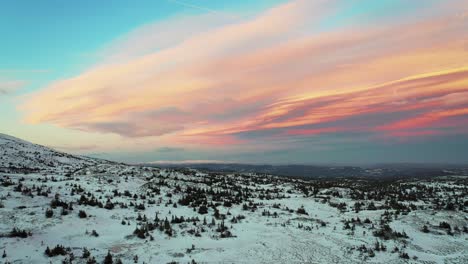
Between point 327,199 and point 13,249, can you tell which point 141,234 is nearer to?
point 13,249

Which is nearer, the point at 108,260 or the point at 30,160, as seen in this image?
the point at 108,260

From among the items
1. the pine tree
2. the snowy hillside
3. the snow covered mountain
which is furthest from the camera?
the snow covered mountain

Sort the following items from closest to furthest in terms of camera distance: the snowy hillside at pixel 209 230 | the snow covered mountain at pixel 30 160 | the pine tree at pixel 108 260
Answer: the pine tree at pixel 108 260, the snowy hillside at pixel 209 230, the snow covered mountain at pixel 30 160

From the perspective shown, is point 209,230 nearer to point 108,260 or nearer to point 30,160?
point 108,260

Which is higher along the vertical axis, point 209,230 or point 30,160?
point 30,160

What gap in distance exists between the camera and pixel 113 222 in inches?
559

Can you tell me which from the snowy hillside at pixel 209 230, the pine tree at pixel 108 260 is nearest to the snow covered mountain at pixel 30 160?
the snowy hillside at pixel 209 230

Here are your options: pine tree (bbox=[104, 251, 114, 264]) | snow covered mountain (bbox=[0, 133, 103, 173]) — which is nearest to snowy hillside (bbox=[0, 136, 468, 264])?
pine tree (bbox=[104, 251, 114, 264])

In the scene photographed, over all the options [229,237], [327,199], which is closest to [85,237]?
[229,237]

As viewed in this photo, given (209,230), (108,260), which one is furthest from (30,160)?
(108,260)

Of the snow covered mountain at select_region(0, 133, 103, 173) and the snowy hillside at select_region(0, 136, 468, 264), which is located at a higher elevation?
the snow covered mountain at select_region(0, 133, 103, 173)

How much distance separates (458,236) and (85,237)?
17302 millimetres

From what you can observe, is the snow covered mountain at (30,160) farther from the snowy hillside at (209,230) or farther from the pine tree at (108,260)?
the pine tree at (108,260)

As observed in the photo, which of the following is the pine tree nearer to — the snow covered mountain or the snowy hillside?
the snowy hillside
